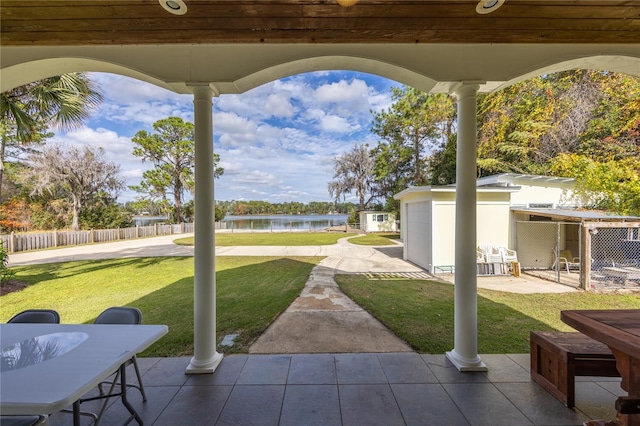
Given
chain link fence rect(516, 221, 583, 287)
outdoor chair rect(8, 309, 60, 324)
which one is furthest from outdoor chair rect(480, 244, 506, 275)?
outdoor chair rect(8, 309, 60, 324)

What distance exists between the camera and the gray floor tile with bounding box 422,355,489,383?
230 cm

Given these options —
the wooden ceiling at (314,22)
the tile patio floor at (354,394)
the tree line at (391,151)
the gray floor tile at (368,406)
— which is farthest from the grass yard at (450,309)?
the tree line at (391,151)

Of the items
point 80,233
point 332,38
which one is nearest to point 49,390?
point 332,38

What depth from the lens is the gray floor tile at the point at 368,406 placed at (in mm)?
1855

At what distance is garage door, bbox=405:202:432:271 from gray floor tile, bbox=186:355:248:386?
6.19m

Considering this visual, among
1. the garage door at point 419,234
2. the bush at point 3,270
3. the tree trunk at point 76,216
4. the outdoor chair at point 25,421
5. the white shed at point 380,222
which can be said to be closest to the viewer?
the outdoor chair at point 25,421

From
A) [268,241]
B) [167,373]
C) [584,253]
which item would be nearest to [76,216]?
[268,241]

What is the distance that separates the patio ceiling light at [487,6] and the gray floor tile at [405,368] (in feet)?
10.0

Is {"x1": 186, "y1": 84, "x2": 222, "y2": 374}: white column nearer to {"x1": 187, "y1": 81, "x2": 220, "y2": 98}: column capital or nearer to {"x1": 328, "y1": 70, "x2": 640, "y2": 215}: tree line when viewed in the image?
{"x1": 187, "y1": 81, "x2": 220, "y2": 98}: column capital

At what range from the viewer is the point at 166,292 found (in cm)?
532

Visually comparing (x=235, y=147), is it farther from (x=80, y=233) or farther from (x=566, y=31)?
(x=566, y=31)

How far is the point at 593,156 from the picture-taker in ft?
29.3

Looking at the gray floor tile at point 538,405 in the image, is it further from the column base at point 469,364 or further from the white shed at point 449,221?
the white shed at point 449,221

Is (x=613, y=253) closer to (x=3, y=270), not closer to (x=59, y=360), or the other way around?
(x=59, y=360)
